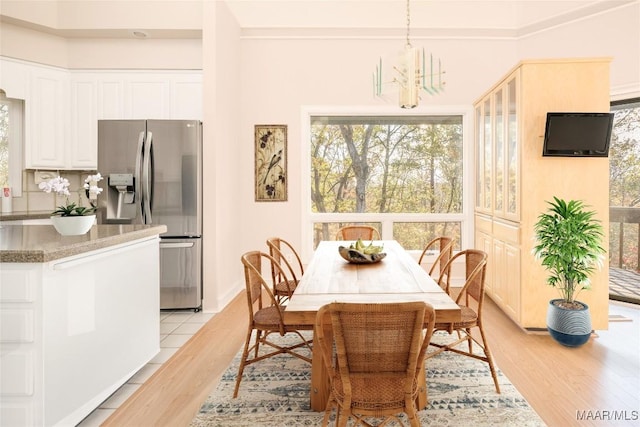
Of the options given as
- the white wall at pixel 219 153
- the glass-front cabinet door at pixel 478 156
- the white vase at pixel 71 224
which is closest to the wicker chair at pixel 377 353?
the white vase at pixel 71 224

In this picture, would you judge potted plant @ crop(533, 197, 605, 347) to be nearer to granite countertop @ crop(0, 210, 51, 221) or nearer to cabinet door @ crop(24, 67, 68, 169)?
granite countertop @ crop(0, 210, 51, 221)

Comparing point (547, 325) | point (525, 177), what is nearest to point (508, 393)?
point (547, 325)

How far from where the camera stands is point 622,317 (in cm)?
374

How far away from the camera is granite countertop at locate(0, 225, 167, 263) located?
1.74 meters

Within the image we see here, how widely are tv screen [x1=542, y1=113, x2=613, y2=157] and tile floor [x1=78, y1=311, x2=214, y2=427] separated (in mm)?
3495

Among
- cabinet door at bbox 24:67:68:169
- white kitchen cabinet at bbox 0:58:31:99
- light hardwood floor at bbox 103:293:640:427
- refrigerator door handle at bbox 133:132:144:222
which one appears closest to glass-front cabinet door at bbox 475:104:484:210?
light hardwood floor at bbox 103:293:640:427

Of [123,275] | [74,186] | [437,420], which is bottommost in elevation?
[437,420]

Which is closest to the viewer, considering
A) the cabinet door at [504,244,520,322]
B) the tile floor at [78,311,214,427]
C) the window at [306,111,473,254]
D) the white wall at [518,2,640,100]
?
the tile floor at [78,311,214,427]

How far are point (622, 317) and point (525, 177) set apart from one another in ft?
6.14

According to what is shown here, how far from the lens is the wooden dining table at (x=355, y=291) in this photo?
1707 mm

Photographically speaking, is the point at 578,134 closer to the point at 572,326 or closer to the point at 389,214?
the point at 572,326

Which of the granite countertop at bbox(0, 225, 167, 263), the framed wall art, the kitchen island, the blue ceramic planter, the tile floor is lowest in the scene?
the tile floor

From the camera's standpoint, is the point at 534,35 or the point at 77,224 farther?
the point at 534,35

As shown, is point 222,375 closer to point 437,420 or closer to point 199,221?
point 437,420
